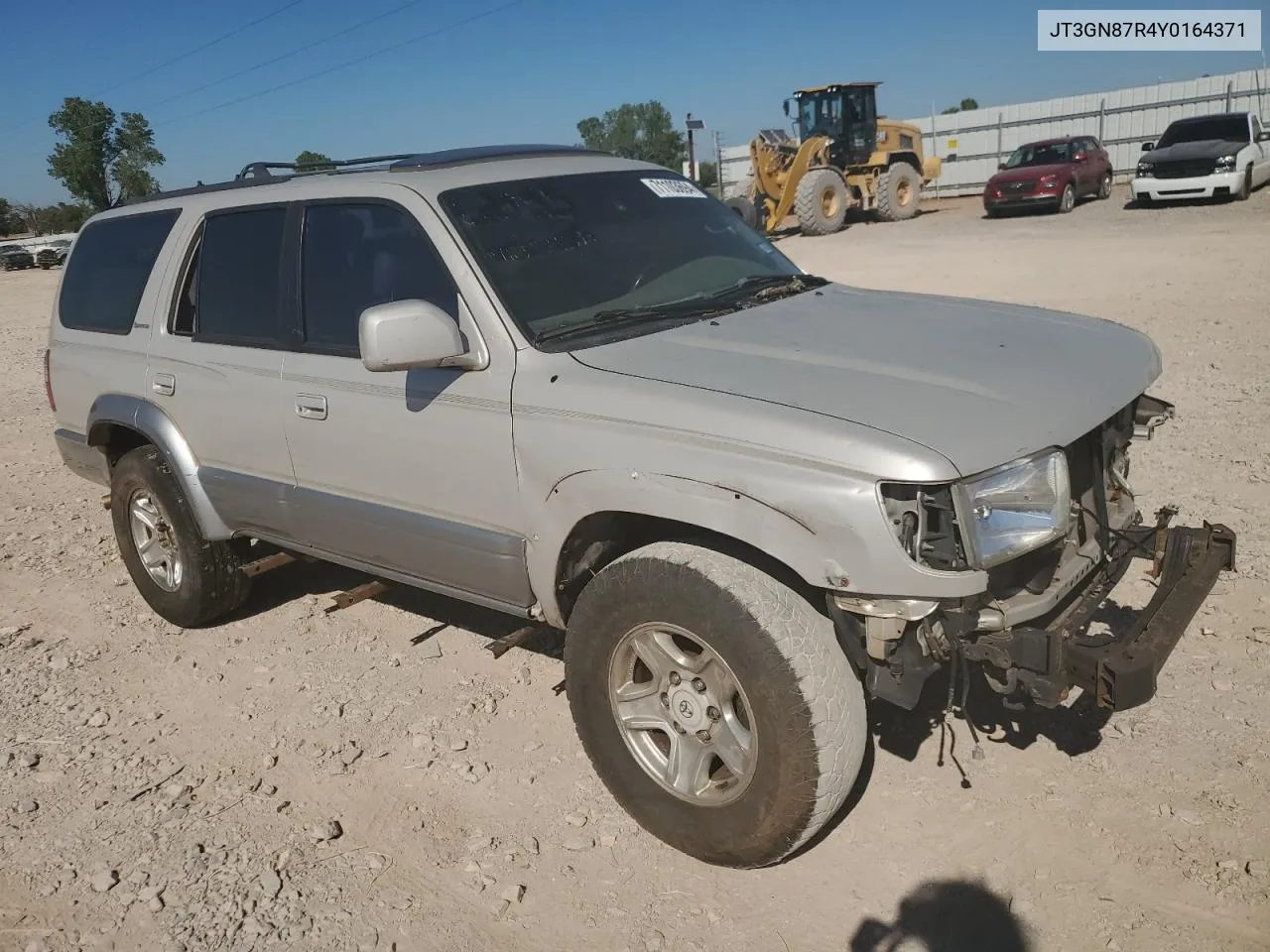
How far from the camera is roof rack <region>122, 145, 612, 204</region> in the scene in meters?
3.83

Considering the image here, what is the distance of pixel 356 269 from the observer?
12.4 ft

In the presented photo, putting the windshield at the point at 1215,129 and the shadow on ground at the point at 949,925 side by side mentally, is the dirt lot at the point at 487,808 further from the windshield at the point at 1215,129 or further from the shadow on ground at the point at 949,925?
the windshield at the point at 1215,129

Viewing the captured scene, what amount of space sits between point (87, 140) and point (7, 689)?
5267 cm

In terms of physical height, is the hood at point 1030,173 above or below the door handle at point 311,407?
below

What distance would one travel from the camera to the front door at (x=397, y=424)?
3.31 m

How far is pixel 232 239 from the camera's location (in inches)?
169

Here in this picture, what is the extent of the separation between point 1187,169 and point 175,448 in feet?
72.2

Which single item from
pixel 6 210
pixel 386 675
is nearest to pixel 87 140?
pixel 6 210

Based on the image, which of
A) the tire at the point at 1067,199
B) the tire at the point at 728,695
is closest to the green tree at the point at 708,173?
the tire at the point at 1067,199

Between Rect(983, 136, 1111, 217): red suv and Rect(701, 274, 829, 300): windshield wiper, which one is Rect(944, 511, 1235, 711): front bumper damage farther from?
Rect(983, 136, 1111, 217): red suv

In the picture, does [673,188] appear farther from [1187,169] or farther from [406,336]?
[1187,169]

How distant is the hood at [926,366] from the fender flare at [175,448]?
2219mm

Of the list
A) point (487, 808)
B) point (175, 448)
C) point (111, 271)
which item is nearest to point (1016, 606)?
point (487, 808)

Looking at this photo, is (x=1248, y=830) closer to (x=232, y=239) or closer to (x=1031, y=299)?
(x=232, y=239)
